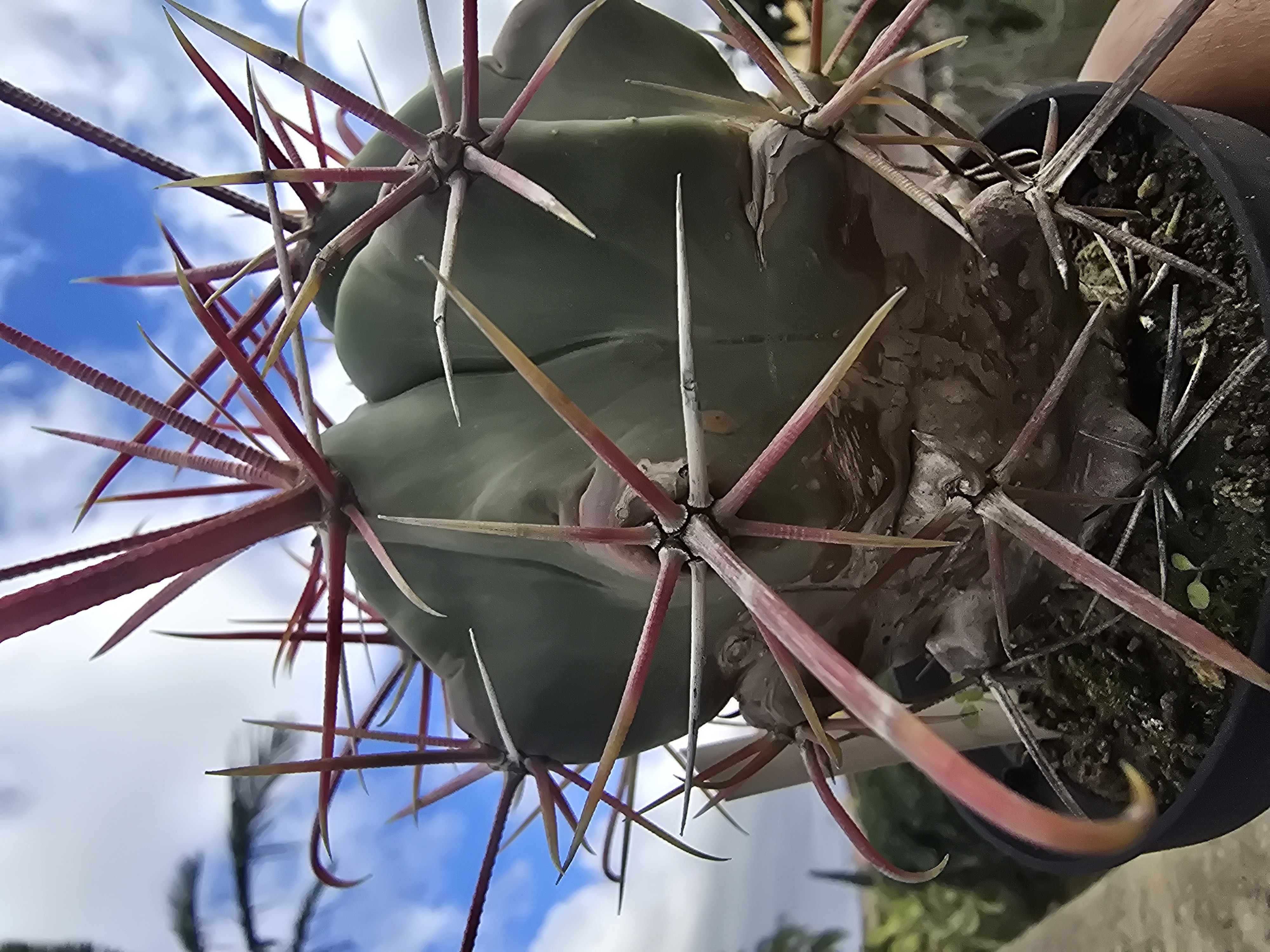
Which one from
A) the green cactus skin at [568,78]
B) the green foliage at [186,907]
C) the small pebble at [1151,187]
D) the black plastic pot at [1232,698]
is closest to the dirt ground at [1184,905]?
the black plastic pot at [1232,698]

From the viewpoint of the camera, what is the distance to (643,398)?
1.22ft

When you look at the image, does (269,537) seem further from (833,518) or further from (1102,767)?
(1102,767)

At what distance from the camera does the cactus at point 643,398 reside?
1.05 ft

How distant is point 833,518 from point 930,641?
0.20 meters

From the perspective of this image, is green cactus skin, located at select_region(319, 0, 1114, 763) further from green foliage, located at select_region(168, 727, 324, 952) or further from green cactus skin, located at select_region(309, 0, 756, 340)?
green foliage, located at select_region(168, 727, 324, 952)

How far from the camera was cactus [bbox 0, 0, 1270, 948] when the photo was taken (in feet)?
1.05

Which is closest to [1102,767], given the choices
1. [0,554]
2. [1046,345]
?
[1046,345]

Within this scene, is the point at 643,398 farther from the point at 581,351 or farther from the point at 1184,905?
the point at 1184,905

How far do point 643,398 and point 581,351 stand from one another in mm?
34

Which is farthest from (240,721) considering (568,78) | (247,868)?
(568,78)

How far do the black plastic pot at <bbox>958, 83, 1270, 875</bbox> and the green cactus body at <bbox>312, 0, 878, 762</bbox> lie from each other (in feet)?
0.68

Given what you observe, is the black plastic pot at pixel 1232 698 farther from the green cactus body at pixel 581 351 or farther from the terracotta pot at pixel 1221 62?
the green cactus body at pixel 581 351

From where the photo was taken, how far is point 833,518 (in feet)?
1.20

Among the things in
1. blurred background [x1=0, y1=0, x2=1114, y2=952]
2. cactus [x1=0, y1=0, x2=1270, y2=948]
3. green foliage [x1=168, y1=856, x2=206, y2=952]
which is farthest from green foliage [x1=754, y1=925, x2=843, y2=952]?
cactus [x1=0, y1=0, x2=1270, y2=948]
